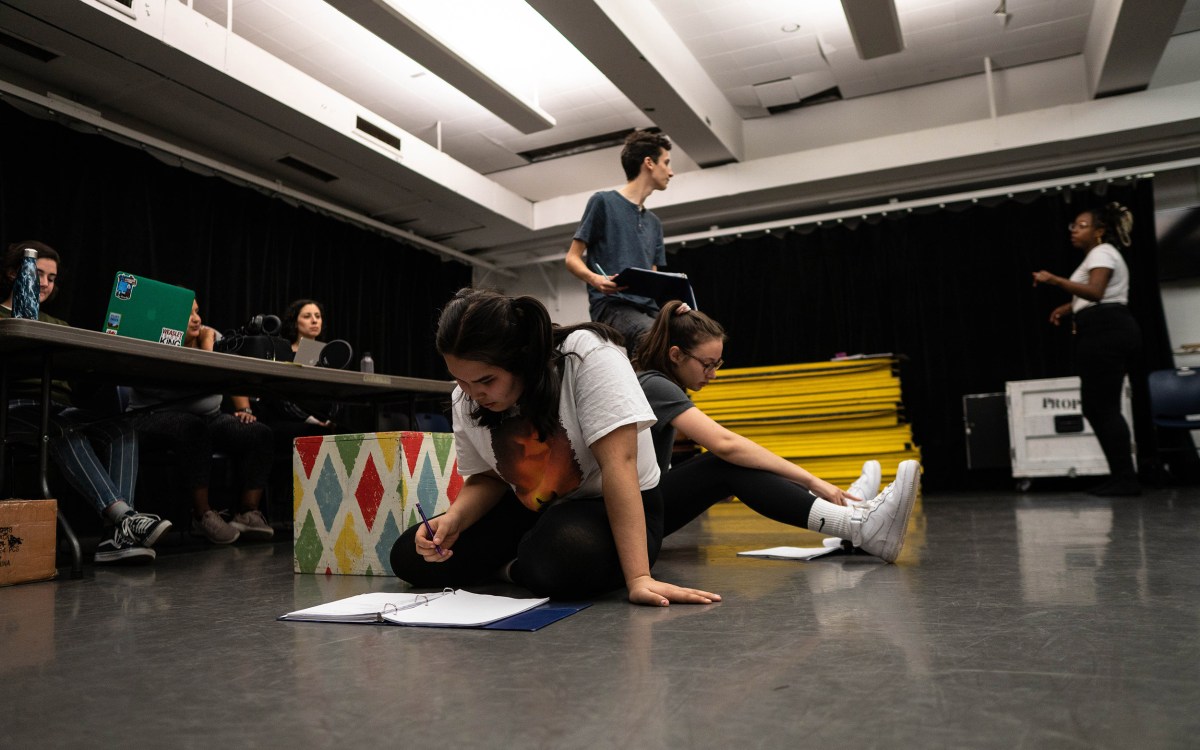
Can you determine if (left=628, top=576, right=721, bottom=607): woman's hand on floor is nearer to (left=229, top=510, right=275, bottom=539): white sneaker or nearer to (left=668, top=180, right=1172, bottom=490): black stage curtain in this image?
(left=229, top=510, right=275, bottom=539): white sneaker

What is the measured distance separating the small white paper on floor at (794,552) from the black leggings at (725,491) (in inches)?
7.9

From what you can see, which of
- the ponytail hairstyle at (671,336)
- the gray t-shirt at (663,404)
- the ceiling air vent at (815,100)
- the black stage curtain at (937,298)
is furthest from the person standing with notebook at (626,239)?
the black stage curtain at (937,298)

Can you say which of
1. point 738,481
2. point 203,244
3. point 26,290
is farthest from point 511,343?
point 203,244

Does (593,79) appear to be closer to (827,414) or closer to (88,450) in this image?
(827,414)

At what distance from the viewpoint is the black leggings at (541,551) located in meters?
1.52

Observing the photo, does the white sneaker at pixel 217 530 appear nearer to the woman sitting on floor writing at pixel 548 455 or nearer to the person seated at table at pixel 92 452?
the person seated at table at pixel 92 452

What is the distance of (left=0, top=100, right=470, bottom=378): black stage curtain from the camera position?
4.41 m

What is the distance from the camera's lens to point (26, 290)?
234cm

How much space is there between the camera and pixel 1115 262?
13.2ft

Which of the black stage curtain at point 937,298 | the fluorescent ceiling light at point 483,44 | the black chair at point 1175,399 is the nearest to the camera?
the fluorescent ceiling light at point 483,44

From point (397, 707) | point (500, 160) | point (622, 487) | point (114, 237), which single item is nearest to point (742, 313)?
point (500, 160)

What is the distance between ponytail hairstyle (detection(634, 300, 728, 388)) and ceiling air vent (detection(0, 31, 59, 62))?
3723 millimetres

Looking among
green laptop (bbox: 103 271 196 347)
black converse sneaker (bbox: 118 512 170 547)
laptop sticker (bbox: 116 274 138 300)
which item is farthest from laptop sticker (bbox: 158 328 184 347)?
black converse sneaker (bbox: 118 512 170 547)

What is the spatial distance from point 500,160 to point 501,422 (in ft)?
17.9
